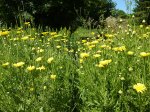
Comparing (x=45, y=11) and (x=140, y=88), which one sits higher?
(x=45, y=11)

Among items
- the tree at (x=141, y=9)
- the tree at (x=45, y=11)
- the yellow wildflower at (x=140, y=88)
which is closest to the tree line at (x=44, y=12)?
the tree at (x=45, y=11)

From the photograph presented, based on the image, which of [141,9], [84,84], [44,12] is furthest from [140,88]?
[141,9]

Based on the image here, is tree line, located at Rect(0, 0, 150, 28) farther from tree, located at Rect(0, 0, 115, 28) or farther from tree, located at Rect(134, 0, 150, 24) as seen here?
tree, located at Rect(134, 0, 150, 24)

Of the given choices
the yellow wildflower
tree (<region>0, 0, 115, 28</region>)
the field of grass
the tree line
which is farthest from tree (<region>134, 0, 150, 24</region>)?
the yellow wildflower

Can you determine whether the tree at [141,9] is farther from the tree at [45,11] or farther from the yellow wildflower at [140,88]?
the yellow wildflower at [140,88]

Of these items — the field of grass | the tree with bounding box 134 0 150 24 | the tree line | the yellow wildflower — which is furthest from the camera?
the tree with bounding box 134 0 150 24

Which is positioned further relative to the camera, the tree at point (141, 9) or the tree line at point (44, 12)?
the tree at point (141, 9)

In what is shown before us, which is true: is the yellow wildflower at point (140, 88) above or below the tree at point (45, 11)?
below

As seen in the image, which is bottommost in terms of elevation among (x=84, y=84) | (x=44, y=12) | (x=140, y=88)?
(x=84, y=84)

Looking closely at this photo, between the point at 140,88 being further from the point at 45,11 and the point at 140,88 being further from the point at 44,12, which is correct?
the point at 44,12

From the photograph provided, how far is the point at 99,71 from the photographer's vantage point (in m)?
3.70

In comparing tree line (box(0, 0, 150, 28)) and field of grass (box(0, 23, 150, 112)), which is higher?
tree line (box(0, 0, 150, 28))

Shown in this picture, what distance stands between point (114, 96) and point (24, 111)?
938mm

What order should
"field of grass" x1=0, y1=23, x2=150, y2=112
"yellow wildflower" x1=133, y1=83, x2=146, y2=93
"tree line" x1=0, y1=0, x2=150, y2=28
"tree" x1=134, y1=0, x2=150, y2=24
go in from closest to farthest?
1. "yellow wildflower" x1=133, y1=83, x2=146, y2=93
2. "field of grass" x1=0, y1=23, x2=150, y2=112
3. "tree line" x1=0, y1=0, x2=150, y2=28
4. "tree" x1=134, y1=0, x2=150, y2=24
